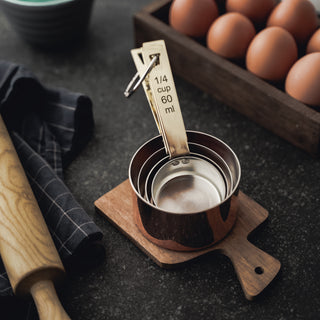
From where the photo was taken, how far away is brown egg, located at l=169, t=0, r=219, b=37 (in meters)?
0.81

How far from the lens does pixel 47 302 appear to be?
20.5 inches

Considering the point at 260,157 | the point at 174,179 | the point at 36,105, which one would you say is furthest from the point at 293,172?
the point at 36,105

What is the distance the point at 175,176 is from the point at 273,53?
0.26 metres

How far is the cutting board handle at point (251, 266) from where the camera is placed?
575mm

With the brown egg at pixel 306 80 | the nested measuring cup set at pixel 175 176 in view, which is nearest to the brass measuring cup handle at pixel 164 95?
the nested measuring cup set at pixel 175 176

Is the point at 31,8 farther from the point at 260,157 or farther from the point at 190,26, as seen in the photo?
the point at 260,157

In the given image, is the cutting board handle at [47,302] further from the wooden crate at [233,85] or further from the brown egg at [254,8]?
the brown egg at [254,8]

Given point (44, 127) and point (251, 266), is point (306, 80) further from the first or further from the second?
point (44, 127)

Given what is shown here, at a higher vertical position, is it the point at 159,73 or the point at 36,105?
the point at 159,73

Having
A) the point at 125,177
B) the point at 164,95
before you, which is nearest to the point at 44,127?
the point at 125,177

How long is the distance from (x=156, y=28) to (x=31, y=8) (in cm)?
22

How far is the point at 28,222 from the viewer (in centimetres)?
57

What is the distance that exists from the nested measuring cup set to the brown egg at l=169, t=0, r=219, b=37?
0.21 metres

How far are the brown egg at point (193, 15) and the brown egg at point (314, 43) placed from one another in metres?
0.17
